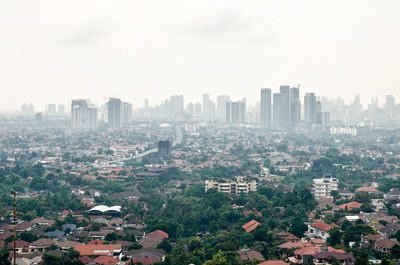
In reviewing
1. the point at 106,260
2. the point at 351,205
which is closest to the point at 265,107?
the point at 351,205

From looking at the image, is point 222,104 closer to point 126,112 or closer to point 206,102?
point 206,102

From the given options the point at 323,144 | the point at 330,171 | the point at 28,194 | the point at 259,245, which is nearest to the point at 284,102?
the point at 323,144

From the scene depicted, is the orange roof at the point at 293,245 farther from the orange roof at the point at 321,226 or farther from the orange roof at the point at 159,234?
the orange roof at the point at 159,234

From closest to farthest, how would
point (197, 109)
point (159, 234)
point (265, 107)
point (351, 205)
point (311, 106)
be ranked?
point (159, 234) < point (351, 205) < point (311, 106) < point (265, 107) < point (197, 109)

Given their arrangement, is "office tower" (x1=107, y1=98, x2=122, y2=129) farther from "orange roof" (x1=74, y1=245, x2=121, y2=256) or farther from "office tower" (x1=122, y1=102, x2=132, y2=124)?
"orange roof" (x1=74, y1=245, x2=121, y2=256)

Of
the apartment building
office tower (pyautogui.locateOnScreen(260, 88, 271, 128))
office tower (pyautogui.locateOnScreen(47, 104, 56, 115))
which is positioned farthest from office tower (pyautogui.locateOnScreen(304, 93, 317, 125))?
office tower (pyautogui.locateOnScreen(47, 104, 56, 115))
